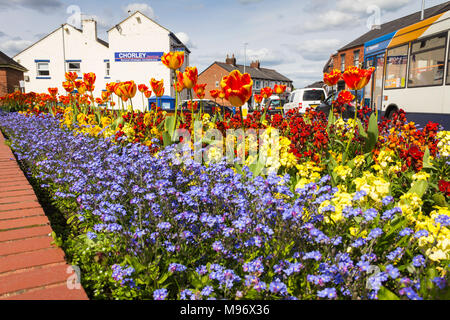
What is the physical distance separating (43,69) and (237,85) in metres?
37.1

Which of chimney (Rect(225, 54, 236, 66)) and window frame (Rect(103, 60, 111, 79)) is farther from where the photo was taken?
chimney (Rect(225, 54, 236, 66))

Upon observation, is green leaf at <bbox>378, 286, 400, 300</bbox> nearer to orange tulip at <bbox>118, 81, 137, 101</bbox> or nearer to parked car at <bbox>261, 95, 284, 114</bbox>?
orange tulip at <bbox>118, 81, 137, 101</bbox>

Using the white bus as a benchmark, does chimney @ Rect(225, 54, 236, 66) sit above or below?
above

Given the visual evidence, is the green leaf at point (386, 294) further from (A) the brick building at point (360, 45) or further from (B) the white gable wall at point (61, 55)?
(B) the white gable wall at point (61, 55)

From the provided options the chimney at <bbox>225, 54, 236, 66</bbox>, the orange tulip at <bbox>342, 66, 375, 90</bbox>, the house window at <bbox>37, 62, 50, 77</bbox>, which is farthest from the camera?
the chimney at <bbox>225, 54, 236, 66</bbox>

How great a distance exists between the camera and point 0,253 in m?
2.26

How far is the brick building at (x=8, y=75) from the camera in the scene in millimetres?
29078

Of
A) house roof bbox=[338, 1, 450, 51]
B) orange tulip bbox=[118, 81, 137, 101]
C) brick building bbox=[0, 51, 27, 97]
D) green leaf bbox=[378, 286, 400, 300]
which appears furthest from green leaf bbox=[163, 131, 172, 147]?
brick building bbox=[0, 51, 27, 97]

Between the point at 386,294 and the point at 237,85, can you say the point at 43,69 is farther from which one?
the point at 386,294

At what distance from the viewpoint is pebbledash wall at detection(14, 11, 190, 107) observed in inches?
1225

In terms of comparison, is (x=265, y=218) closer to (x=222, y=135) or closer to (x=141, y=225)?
(x=141, y=225)

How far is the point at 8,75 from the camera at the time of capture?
97.0 feet

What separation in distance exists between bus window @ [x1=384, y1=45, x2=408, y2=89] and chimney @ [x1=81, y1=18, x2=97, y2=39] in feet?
99.9

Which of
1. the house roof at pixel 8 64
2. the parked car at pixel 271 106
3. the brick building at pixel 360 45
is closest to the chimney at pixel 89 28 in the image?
the house roof at pixel 8 64
